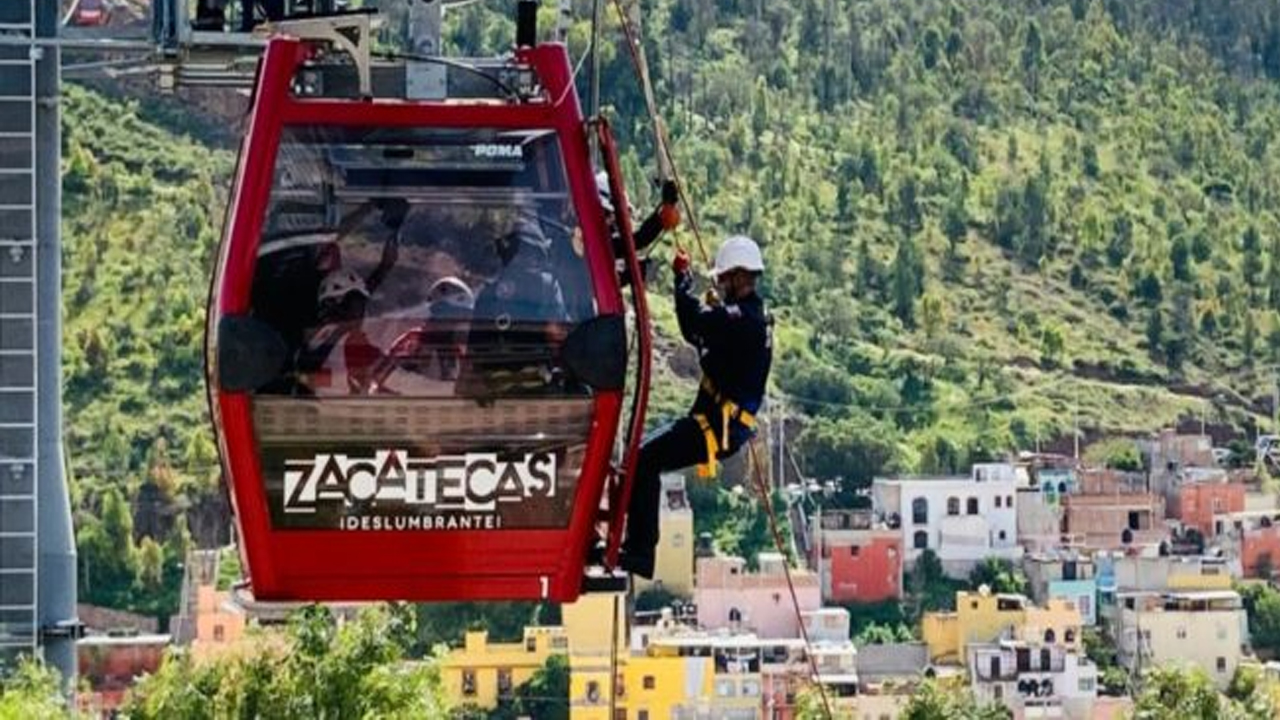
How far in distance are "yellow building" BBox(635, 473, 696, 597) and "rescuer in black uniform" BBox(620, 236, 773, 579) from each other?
6413 centimetres

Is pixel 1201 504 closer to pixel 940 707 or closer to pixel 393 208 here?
pixel 940 707

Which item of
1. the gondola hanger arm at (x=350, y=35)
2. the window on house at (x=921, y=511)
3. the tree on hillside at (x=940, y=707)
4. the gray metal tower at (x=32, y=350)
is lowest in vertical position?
the window on house at (x=921, y=511)

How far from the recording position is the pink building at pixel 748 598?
73250 millimetres

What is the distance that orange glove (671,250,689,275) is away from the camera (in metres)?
11.3

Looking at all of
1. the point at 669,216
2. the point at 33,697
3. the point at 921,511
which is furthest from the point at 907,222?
the point at 669,216

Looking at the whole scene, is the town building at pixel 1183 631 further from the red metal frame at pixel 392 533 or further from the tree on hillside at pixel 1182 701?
the red metal frame at pixel 392 533

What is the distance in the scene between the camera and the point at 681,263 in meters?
11.4

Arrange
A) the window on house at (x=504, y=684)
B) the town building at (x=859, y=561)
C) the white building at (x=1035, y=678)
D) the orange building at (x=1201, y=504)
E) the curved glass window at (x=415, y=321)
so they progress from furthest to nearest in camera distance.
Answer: the orange building at (x=1201, y=504), the town building at (x=859, y=561), the window on house at (x=504, y=684), the white building at (x=1035, y=678), the curved glass window at (x=415, y=321)

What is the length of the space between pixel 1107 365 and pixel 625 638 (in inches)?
1149

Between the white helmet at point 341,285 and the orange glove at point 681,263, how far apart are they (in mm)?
781

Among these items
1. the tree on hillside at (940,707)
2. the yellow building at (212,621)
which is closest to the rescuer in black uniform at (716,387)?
the tree on hillside at (940,707)

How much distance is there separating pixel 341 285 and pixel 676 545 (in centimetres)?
6683

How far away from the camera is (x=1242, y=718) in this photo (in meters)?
41.0

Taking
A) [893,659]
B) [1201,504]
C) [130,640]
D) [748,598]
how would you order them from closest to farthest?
[130,640], [893,659], [748,598], [1201,504]
